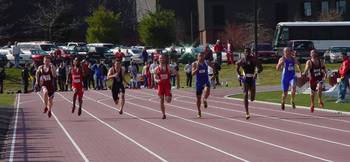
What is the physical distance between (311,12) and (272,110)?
63.5m

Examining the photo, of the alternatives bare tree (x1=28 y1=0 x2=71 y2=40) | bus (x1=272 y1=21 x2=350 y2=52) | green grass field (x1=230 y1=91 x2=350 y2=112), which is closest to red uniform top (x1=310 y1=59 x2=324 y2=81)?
green grass field (x1=230 y1=91 x2=350 y2=112)

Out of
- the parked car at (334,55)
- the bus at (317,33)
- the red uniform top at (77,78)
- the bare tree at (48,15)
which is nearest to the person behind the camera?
the red uniform top at (77,78)

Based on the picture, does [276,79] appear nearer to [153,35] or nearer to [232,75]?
[232,75]

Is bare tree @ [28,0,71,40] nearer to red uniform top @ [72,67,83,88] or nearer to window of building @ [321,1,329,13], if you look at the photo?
window of building @ [321,1,329,13]

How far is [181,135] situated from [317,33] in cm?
4639

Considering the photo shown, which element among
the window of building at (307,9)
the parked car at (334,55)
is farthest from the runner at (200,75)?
the window of building at (307,9)

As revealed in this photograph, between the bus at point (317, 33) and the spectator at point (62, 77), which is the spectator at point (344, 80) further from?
the bus at point (317, 33)

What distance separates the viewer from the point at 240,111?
82.9 feet

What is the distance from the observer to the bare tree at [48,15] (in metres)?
79.2

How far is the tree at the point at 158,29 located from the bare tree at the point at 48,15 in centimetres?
1072

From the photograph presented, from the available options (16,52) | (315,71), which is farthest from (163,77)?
(16,52)

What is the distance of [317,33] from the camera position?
6262cm

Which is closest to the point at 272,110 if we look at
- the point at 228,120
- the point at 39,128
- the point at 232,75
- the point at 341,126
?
the point at 228,120

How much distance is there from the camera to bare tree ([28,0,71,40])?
7925 cm
